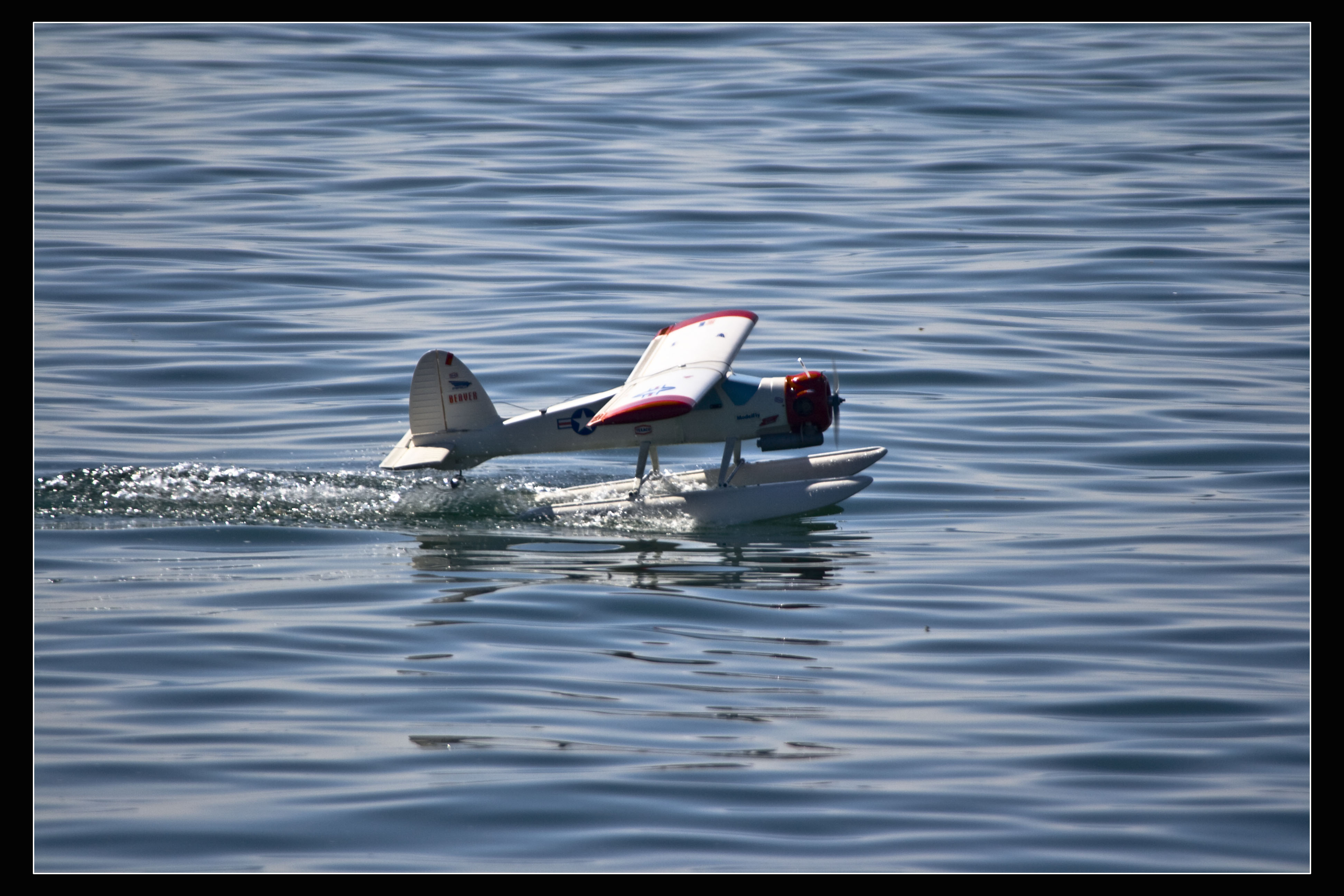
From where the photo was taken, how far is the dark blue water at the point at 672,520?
840cm

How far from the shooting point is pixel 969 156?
107 ft

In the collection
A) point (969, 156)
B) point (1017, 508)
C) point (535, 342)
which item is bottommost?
point (1017, 508)

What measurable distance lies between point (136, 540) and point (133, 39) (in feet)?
125

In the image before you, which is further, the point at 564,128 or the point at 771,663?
the point at 564,128

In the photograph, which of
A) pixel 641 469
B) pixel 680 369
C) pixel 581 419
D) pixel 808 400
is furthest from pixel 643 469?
pixel 808 400

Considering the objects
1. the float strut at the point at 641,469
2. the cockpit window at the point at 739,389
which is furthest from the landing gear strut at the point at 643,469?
the cockpit window at the point at 739,389

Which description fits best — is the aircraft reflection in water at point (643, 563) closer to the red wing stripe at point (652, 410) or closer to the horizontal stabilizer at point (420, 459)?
the horizontal stabilizer at point (420, 459)

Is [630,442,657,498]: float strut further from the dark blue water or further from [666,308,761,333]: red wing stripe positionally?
[666,308,761,333]: red wing stripe

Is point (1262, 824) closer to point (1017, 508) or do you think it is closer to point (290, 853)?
point (290, 853)

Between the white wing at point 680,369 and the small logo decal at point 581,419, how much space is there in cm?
29

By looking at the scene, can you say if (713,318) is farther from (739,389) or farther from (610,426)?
(610,426)

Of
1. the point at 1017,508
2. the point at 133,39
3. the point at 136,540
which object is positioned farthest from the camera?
the point at 133,39

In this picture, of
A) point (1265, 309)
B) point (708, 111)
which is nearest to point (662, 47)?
point (708, 111)

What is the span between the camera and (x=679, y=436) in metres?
14.9
